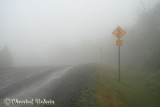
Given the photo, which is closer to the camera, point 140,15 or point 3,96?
point 3,96

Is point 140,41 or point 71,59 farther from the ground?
point 140,41

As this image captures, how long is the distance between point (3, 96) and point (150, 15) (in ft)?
123

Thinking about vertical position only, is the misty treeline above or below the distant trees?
above

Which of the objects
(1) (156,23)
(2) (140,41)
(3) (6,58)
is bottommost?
(3) (6,58)

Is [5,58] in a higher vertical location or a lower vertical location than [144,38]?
lower

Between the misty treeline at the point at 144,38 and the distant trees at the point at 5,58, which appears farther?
the distant trees at the point at 5,58

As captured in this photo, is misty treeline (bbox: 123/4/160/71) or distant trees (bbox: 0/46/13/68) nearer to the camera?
misty treeline (bbox: 123/4/160/71)

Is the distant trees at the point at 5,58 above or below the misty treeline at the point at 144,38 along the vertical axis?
below

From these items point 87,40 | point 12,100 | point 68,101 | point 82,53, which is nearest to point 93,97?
point 68,101

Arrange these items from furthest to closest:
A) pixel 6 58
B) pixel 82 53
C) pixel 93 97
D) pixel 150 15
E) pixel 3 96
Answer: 1. pixel 82 53
2. pixel 6 58
3. pixel 150 15
4. pixel 93 97
5. pixel 3 96

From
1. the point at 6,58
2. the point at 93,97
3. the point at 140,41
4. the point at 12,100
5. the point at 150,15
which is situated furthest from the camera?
the point at 6,58

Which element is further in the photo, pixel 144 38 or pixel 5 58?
pixel 5 58

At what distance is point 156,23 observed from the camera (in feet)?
99.2

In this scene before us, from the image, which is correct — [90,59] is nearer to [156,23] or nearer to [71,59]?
[71,59]
